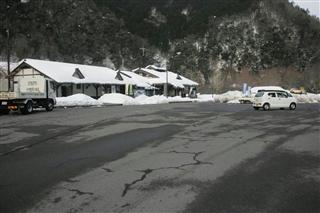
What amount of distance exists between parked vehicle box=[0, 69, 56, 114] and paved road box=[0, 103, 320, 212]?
13.9 meters

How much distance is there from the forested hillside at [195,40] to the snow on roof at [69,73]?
1565 inches

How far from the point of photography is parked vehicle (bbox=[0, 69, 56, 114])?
1073 inches

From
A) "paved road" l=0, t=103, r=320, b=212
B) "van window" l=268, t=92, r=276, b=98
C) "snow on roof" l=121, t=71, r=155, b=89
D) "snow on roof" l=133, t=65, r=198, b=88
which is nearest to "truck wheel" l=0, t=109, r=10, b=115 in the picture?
"paved road" l=0, t=103, r=320, b=212

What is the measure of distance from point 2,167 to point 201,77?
117 m

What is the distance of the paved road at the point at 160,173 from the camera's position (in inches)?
238

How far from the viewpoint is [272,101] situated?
3203 cm

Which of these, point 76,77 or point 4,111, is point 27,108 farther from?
point 76,77

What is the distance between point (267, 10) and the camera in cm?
13962

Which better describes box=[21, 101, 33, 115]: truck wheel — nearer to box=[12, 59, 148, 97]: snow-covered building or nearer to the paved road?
the paved road

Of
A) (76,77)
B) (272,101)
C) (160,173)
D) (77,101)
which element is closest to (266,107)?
(272,101)

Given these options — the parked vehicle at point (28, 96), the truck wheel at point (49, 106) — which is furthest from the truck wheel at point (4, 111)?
the truck wheel at point (49, 106)

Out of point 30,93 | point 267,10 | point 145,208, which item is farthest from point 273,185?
point 267,10

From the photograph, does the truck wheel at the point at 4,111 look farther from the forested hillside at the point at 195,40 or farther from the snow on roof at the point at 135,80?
the forested hillside at the point at 195,40

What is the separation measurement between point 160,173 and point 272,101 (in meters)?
25.8
